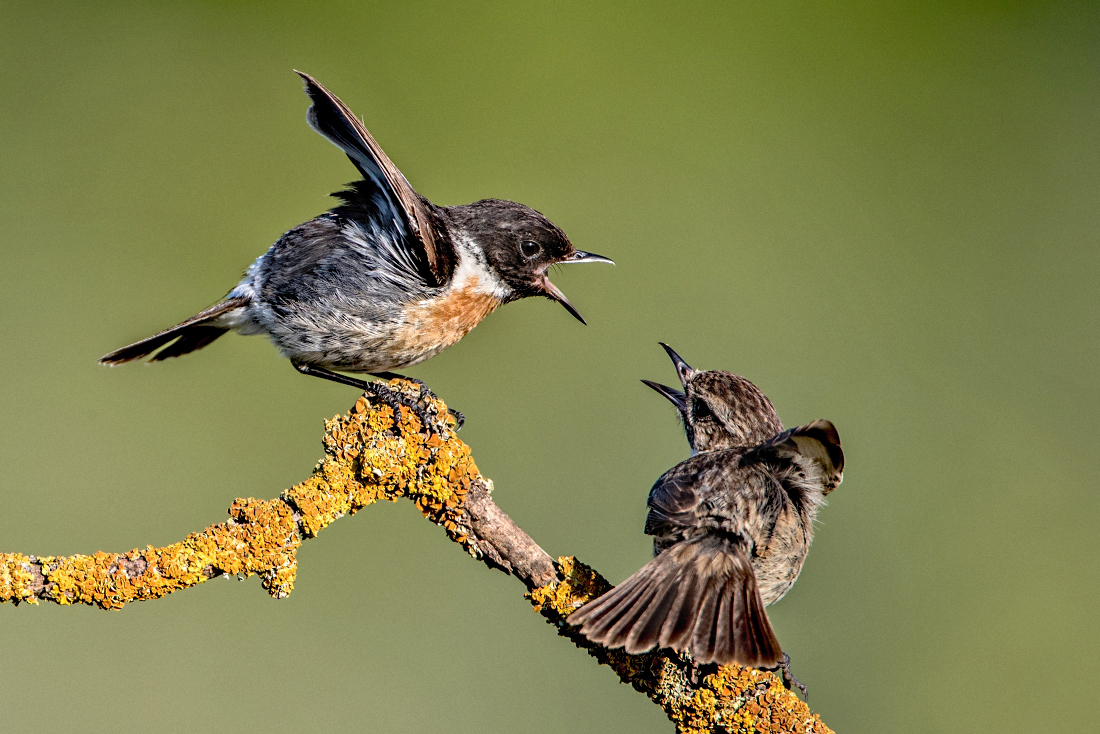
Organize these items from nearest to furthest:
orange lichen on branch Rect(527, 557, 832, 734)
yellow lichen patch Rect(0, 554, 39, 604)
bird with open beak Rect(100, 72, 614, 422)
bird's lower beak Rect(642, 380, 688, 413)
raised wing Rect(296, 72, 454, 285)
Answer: yellow lichen patch Rect(0, 554, 39, 604), orange lichen on branch Rect(527, 557, 832, 734), raised wing Rect(296, 72, 454, 285), bird with open beak Rect(100, 72, 614, 422), bird's lower beak Rect(642, 380, 688, 413)

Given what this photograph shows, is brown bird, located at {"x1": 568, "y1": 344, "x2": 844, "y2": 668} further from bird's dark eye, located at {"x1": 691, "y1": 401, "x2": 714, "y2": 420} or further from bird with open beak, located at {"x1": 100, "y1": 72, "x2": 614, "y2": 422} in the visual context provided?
bird with open beak, located at {"x1": 100, "y1": 72, "x2": 614, "y2": 422}

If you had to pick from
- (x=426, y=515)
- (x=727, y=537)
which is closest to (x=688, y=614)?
(x=727, y=537)

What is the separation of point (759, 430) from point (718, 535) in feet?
2.91

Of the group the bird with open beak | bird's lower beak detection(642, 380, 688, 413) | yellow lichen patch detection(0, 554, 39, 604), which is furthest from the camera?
bird's lower beak detection(642, 380, 688, 413)

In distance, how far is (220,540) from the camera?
266 cm

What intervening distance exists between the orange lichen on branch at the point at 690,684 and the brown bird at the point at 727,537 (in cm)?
10

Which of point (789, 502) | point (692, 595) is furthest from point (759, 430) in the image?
point (692, 595)

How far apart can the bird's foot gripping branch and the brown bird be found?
0.12 m

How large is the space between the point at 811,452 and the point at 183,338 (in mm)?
2778

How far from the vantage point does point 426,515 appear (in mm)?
2828

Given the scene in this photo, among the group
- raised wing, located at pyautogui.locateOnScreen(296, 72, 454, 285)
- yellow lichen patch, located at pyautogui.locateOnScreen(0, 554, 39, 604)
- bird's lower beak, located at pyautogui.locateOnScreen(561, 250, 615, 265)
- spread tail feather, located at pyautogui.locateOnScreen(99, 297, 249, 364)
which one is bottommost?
yellow lichen patch, located at pyautogui.locateOnScreen(0, 554, 39, 604)

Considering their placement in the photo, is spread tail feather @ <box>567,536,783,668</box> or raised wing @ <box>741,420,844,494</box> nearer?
spread tail feather @ <box>567,536,783,668</box>

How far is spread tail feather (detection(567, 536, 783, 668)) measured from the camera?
97.3 inches

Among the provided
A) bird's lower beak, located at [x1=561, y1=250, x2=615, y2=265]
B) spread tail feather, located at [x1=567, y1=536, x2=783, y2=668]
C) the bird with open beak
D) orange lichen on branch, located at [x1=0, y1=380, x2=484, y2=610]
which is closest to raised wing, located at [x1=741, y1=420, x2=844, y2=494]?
Result: spread tail feather, located at [x1=567, y1=536, x2=783, y2=668]
